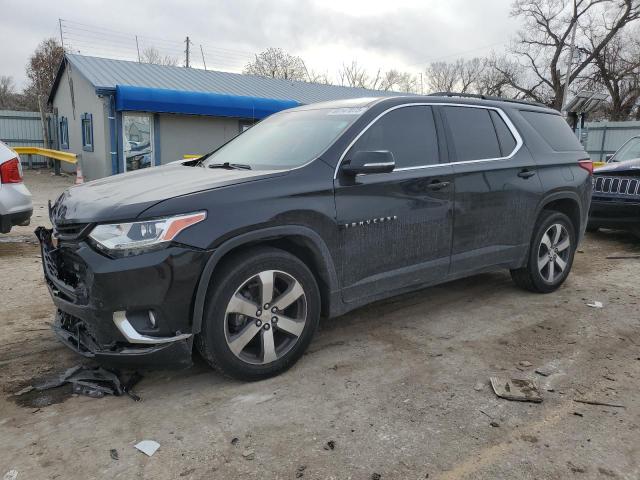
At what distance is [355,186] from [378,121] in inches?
23.6

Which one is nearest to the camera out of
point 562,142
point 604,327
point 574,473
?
point 574,473

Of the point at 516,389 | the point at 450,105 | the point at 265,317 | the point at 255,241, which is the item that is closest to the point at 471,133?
the point at 450,105

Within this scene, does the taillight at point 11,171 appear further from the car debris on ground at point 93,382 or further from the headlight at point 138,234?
the headlight at point 138,234

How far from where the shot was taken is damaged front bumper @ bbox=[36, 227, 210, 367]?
278 cm

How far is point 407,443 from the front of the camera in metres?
2.65

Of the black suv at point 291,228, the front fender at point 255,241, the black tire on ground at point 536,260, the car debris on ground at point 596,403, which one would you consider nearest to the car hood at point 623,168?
the black tire on ground at point 536,260

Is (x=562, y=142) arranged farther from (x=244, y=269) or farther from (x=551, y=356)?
(x=244, y=269)

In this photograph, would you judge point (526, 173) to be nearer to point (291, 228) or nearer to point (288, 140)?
point (288, 140)

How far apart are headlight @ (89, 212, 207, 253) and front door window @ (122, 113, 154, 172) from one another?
49.8 ft

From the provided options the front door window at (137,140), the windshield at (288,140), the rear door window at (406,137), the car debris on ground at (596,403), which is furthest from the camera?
the front door window at (137,140)

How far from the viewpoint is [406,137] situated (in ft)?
12.9

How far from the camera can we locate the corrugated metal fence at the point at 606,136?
22141mm

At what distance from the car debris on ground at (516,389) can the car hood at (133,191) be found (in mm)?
1904

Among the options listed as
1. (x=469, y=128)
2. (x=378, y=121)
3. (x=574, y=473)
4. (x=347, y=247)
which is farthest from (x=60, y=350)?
(x=469, y=128)
